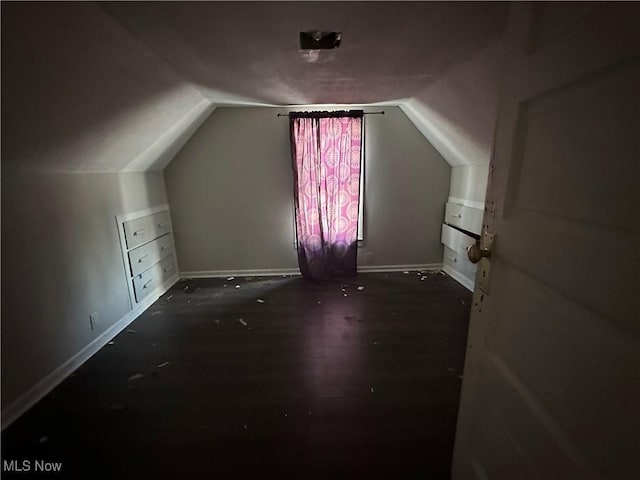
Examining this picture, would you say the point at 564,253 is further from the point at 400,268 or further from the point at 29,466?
the point at 400,268

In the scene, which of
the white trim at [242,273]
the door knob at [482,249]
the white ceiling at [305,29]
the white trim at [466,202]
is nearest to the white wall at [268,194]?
the white trim at [242,273]

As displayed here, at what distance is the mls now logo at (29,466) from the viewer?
1390 mm

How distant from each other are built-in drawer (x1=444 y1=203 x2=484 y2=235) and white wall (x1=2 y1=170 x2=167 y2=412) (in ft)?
11.0

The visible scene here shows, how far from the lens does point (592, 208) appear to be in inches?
22.5

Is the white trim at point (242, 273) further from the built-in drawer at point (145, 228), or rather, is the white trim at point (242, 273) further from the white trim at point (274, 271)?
the built-in drawer at point (145, 228)

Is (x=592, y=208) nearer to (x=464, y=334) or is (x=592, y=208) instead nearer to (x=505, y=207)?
(x=505, y=207)

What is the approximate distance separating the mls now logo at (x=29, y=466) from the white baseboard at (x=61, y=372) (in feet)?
0.94

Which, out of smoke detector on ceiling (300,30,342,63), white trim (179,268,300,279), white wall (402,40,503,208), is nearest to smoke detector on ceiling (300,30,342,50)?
smoke detector on ceiling (300,30,342,63)

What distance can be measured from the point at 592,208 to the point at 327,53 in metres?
1.53

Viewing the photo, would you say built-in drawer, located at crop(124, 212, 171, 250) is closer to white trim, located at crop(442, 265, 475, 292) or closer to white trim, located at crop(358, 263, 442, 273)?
white trim, located at crop(358, 263, 442, 273)

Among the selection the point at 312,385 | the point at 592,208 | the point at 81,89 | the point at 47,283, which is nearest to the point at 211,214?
the point at 47,283

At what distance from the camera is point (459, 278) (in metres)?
3.53

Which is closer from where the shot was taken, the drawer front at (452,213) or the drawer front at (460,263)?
the drawer front at (460,263)

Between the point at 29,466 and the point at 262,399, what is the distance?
1096mm
